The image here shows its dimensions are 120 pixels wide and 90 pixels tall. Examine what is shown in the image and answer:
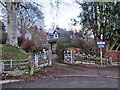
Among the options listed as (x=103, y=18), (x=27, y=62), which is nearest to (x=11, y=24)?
(x=27, y=62)

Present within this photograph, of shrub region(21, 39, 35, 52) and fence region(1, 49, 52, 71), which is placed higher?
shrub region(21, 39, 35, 52)

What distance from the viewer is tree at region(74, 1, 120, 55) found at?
37.3 feet

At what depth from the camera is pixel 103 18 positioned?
11719 mm

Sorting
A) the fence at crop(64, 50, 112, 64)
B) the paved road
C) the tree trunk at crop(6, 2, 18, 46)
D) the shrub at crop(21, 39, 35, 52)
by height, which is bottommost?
the paved road

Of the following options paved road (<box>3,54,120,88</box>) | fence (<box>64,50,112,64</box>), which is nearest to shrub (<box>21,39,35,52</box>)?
fence (<box>64,50,112,64</box>)

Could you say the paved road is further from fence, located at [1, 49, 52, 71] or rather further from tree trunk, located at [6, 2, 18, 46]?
tree trunk, located at [6, 2, 18, 46]

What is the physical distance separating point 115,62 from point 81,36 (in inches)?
279

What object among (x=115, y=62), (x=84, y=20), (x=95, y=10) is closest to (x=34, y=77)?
(x=115, y=62)

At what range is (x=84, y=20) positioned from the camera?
12672mm

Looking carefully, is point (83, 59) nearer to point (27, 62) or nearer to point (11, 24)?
point (27, 62)

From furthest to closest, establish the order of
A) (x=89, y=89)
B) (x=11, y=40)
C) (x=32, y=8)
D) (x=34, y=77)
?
(x=32, y=8), (x=11, y=40), (x=34, y=77), (x=89, y=89)

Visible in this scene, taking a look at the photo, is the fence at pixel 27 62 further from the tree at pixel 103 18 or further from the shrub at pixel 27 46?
the shrub at pixel 27 46

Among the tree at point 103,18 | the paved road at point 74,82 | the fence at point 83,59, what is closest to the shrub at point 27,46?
the fence at point 83,59

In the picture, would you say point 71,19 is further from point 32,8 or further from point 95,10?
point 32,8
